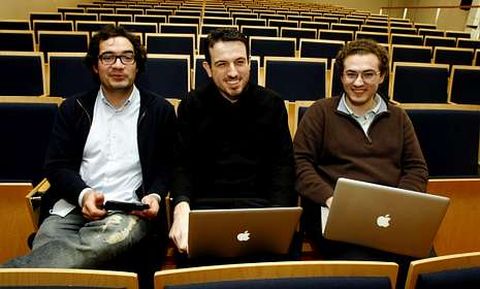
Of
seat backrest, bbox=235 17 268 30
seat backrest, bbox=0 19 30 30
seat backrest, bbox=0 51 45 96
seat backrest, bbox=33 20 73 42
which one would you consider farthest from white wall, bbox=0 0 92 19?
seat backrest, bbox=0 51 45 96

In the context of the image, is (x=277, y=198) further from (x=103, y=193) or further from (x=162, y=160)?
(x=103, y=193)

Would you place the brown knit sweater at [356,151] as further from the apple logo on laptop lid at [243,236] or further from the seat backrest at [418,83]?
the seat backrest at [418,83]

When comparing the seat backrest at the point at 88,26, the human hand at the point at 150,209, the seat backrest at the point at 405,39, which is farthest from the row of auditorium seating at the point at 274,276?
the seat backrest at the point at 405,39

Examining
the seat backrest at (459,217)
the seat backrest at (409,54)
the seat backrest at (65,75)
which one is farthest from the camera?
the seat backrest at (409,54)

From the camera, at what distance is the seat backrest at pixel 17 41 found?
117 inches

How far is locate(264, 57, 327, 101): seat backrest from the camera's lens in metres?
2.28

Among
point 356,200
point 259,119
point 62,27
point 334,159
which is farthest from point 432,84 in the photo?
point 62,27

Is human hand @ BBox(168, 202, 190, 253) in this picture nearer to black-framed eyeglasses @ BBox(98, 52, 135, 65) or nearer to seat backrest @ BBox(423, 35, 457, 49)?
black-framed eyeglasses @ BBox(98, 52, 135, 65)

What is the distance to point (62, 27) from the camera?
358 cm

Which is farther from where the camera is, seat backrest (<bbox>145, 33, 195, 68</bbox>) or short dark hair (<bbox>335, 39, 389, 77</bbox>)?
seat backrest (<bbox>145, 33, 195, 68</bbox>)

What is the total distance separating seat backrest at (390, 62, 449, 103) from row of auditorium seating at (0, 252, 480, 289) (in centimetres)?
185

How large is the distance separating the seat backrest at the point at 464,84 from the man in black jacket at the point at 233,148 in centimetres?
173

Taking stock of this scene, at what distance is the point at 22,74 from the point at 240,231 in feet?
5.62

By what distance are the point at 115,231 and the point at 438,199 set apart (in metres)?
0.81
